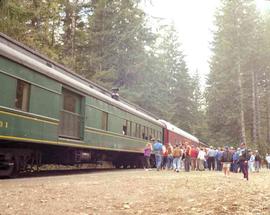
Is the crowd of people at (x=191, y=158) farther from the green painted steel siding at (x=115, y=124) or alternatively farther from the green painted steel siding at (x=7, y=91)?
the green painted steel siding at (x=7, y=91)

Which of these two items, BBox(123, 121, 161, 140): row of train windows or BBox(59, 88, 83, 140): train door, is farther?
BBox(123, 121, 161, 140): row of train windows

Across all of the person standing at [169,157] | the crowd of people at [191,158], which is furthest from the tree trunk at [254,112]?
the person standing at [169,157]

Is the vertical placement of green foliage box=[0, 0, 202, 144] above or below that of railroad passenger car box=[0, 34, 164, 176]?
above

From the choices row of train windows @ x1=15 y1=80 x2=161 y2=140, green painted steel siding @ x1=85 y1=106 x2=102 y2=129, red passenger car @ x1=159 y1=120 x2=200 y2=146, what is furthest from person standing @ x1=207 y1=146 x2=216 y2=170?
green painted steel siding @ x1=85 y1=106 x2=102 y2=129

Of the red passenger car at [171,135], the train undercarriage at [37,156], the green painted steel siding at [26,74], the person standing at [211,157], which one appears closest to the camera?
the green painted steel siding at [26,74]

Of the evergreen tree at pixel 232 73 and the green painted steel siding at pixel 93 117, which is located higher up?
the evergreen tree at pixel 232 73

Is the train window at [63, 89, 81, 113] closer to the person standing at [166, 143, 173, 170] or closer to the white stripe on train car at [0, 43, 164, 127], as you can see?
the white stripe on train car at [0, 43, 164, 127]

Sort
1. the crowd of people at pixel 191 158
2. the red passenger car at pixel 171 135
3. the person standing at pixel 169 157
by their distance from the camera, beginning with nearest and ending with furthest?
1. the crowd of people at pixel 191 158
2. the person standing at pixel 169 157
3. the red passenger car at pixel 171 135

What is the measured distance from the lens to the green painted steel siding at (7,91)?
11344 millimetres

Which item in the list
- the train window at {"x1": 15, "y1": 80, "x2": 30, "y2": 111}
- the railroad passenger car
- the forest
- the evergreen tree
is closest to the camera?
the railroad passenger car

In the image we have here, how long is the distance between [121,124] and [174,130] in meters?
14.9

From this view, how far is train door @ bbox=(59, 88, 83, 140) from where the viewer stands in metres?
15.2

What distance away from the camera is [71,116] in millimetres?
15852

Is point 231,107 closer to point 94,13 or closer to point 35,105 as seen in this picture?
point 94,13
